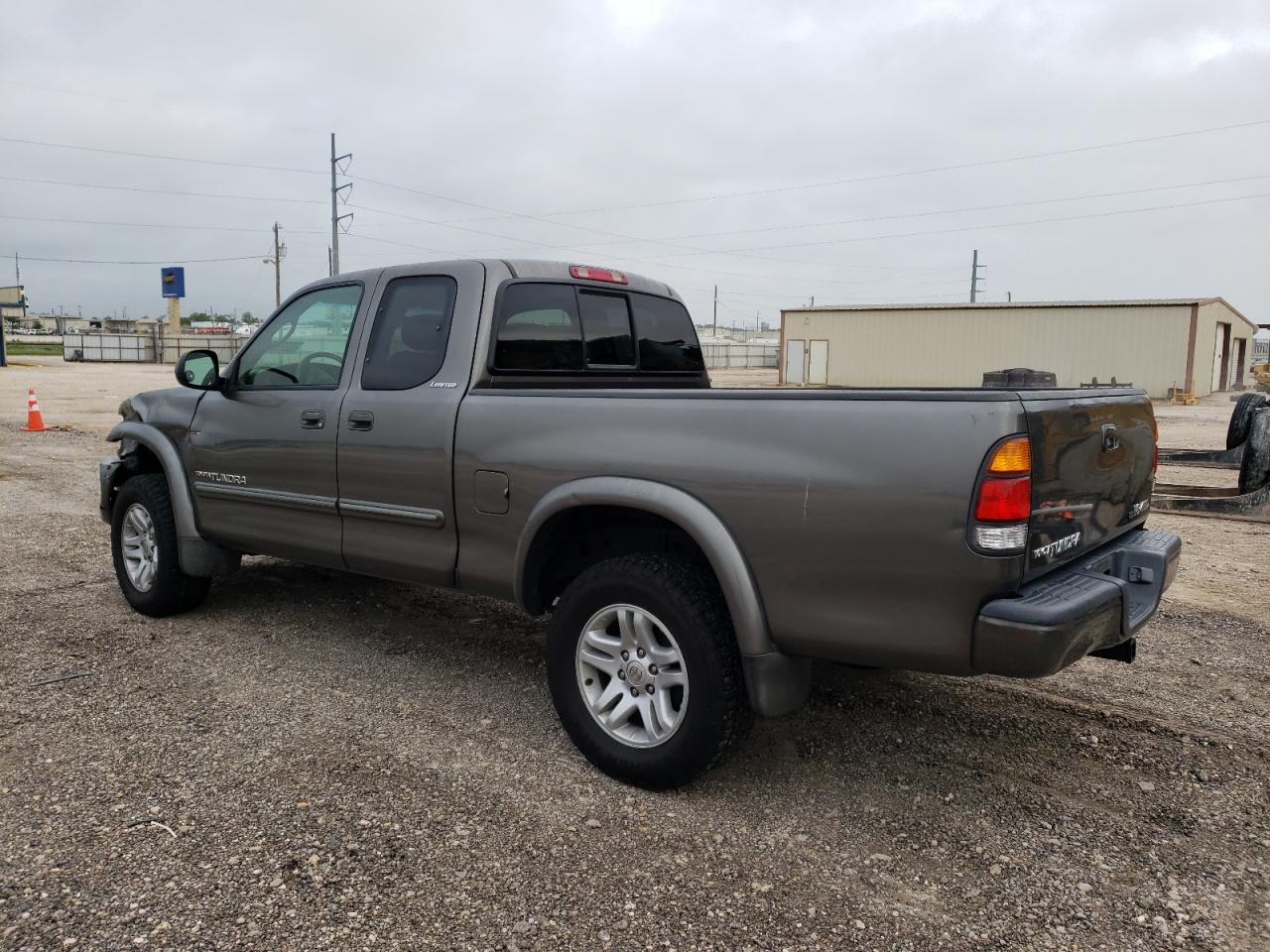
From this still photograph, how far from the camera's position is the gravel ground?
8.29 feet

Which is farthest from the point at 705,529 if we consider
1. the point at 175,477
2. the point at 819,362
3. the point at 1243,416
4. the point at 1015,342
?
the point at 819,362

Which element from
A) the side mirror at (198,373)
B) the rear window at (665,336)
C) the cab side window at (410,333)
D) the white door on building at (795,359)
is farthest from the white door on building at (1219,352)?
the side mirror at (198,373)

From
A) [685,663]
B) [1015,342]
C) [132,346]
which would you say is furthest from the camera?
[132,346]

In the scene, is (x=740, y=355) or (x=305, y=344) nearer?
(x=305, y=344)

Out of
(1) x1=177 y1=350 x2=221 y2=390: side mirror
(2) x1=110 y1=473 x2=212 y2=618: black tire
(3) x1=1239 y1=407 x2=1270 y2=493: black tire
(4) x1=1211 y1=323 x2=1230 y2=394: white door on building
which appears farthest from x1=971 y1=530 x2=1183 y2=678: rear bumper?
(4) x1=1211 y1=323 x2=1230 y2=394: white door on building

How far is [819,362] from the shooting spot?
119 ft

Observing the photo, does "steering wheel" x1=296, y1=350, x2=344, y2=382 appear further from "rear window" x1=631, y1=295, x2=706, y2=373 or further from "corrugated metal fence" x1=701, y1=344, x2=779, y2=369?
"corrugated metal fence" x1=701, y1=344, x2=779, y2=369

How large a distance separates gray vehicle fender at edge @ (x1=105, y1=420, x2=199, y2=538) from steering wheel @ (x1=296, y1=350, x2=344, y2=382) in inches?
39.9

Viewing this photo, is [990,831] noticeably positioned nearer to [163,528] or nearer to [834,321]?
[163,528]

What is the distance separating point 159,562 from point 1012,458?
4396 mm

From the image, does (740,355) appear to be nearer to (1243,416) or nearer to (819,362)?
(819,362)

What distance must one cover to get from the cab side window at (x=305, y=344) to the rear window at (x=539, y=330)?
0.86 metres

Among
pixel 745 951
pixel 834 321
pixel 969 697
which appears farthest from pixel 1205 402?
pixel 745 951

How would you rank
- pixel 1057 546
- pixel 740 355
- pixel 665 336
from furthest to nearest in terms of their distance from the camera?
1. pixel 740 355
2. pixel 665 336
3. pixel 1057 546
